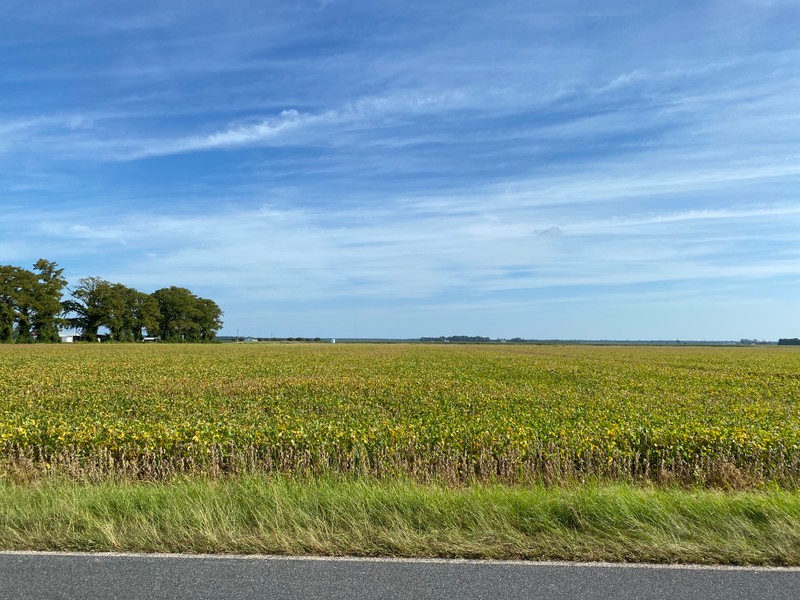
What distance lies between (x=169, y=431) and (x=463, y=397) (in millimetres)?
10993

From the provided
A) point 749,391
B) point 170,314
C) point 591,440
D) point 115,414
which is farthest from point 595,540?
point 170,314

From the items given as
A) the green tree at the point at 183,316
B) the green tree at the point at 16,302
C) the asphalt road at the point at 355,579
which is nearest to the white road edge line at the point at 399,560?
the asphalt road at the point at 355,579

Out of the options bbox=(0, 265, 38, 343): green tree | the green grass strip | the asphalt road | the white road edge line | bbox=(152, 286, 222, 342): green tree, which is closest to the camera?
the asphalt road

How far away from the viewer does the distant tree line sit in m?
83.4

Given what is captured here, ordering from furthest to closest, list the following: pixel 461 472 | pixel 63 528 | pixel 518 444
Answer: pixel 518 444 < pixel 461 472 < pixel 63 528

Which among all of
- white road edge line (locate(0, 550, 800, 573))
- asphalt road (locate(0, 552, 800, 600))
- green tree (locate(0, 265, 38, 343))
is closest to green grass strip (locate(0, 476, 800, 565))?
white road edge line (locate(0, 550, 800, 573))

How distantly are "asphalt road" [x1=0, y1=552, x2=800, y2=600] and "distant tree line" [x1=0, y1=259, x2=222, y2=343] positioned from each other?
9708cm

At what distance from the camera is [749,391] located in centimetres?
2127

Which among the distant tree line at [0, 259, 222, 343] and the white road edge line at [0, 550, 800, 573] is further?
the distant tree line at [0, 259, 222, 343]

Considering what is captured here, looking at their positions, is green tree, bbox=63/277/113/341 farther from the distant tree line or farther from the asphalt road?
the asphalt road

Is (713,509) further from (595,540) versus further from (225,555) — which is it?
(225,555)

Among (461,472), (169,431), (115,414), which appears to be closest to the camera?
(461,472)

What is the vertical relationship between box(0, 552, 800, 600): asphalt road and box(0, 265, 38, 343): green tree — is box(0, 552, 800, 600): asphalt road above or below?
below

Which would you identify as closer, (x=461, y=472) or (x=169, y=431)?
(x=461, y=472)
